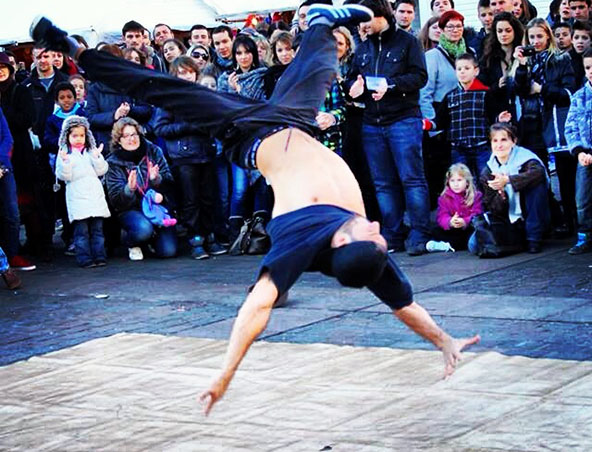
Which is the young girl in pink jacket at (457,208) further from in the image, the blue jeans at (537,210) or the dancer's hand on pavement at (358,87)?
the dancer's hand on pavement at (358,87)

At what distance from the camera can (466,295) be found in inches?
332

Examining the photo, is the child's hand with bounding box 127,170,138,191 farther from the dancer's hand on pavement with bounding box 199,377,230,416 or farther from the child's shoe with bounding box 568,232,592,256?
the dancer's hand on pavement with bounding box 199,377,230,416

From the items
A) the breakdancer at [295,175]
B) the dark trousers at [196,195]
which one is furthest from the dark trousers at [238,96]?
the dark trousers at [196,195]

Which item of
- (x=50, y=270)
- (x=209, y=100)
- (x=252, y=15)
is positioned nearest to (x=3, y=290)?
(x=50, y=270)

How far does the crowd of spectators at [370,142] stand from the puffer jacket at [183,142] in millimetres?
16

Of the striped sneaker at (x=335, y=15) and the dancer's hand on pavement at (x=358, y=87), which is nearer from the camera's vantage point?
the striped sneaker at (x=335, y=15)

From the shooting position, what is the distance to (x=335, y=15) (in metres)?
6.16

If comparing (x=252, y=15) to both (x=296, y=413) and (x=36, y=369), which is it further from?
(x=296, y=413)

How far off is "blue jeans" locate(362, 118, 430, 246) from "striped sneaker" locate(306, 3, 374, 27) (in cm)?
387

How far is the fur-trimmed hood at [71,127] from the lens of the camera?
35.8ft

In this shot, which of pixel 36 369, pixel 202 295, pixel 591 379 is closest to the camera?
pixel 591 379

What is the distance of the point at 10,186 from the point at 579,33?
5.15 meters

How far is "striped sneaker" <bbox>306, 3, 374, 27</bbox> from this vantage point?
6145 mm

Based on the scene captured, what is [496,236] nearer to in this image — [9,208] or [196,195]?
[196,195]
